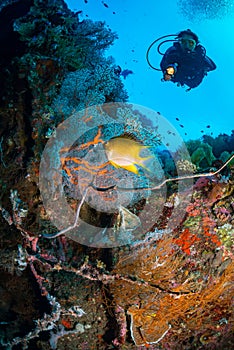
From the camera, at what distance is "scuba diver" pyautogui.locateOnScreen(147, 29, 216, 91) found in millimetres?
7926

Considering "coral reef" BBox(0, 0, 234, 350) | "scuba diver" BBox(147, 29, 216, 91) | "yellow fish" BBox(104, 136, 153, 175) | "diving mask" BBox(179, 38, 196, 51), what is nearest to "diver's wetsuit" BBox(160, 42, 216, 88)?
"scuba diver" BBox(147, 29, 216, 91)

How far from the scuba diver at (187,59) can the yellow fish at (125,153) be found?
4.95 m

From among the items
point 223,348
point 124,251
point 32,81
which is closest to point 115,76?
point 32,81

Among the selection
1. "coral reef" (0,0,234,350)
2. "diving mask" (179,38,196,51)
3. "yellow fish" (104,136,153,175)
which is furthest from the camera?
"diving mask" (179,38,196,51)

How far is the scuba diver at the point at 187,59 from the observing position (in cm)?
793

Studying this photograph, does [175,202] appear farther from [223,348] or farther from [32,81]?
[223,348]

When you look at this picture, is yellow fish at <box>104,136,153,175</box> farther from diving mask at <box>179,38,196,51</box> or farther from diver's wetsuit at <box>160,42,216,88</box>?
diving mask at <box>179,38,196,51</box>

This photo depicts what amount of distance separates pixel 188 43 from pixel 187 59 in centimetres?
61

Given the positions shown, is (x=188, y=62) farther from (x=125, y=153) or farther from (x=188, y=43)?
(x=125, y=153)

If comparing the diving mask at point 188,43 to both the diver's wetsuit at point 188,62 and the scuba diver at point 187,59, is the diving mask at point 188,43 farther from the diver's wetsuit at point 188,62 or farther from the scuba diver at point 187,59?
the diver's wetsuit at point 188,62

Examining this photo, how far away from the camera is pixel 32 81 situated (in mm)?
3834

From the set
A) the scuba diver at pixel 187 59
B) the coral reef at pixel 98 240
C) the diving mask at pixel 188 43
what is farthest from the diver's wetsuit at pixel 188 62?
the coral reef at pixel 98 240

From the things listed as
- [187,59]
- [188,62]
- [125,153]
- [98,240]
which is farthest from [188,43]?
[98,240]

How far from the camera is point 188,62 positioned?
8.55 meters
